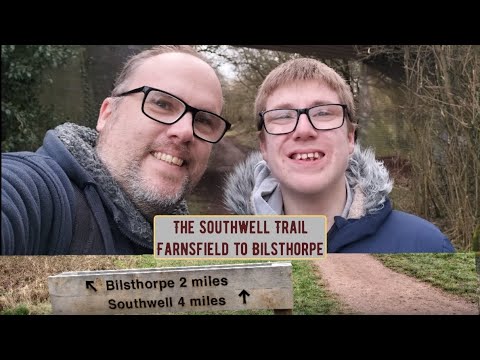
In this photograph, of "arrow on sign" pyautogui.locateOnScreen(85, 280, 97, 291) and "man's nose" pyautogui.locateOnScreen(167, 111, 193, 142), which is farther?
"arrow on sign" pyautogui.locateOnScreen(85, 280, 97, 291)

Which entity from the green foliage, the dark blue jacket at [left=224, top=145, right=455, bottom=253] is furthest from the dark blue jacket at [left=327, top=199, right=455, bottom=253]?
the green foliage

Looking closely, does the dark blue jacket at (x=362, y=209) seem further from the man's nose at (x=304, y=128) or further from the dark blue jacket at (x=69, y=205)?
the dark blue jacket at (x=69, y=205)

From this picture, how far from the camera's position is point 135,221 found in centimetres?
562

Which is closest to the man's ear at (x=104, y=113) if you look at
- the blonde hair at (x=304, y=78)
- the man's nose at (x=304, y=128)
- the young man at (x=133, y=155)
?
the young man at (x=133, y=155)

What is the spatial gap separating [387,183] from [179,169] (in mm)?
1731

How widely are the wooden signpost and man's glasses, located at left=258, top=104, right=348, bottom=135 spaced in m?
1.12

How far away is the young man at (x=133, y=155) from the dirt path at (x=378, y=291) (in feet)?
4.52

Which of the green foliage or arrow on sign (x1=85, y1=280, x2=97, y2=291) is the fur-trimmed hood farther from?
the green foliage

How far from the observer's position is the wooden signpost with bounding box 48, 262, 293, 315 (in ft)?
18.5

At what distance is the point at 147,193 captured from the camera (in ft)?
18.5

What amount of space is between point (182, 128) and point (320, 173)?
3.88 ft

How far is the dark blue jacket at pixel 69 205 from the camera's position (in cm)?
529

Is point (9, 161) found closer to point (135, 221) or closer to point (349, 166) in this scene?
point (135, 221)

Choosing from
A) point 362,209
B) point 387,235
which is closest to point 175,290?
point 362,209
